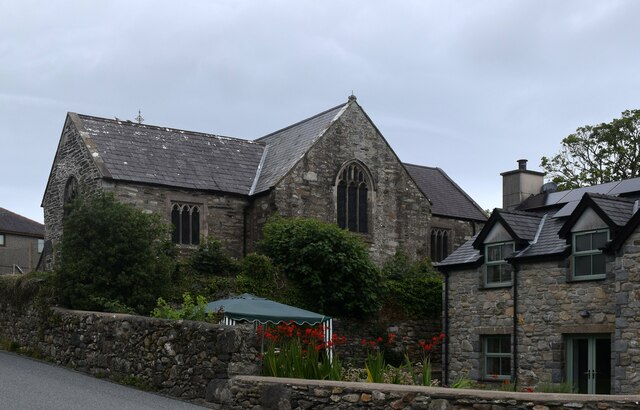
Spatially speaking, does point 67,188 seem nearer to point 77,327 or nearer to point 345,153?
point 345,153

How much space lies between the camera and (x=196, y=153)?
3656cm

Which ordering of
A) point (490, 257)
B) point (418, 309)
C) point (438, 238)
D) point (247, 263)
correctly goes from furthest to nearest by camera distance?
point (438, 238)
point (418, 309)
point (247, 263)
point (490, 257)

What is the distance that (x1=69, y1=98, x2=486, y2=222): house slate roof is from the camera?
1335 inches

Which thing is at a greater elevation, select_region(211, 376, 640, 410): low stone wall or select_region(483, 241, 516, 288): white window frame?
select_region(483, 241, 516, 288): white window frame

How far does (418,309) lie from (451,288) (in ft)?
14.2

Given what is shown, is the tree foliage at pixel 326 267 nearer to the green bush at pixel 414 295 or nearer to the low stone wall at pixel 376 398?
the green bush at pixel 414 295

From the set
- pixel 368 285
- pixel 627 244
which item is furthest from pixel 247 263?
pixel 627 244

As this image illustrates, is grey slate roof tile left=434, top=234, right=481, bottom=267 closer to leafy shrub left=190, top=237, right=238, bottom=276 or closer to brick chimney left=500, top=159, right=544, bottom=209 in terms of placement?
brick chimney left=500, top=159, right=544, bottom=209

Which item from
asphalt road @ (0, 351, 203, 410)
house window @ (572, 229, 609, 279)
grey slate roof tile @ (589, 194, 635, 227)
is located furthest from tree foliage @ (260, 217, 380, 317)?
asphalt road @ (0, 351, 203, 410)

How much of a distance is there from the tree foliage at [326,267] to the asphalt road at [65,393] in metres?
12.0

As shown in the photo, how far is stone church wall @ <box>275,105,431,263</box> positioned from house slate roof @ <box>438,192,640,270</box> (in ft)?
26.1

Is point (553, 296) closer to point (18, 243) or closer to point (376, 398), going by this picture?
point (376, 398)

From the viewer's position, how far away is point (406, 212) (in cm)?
3759

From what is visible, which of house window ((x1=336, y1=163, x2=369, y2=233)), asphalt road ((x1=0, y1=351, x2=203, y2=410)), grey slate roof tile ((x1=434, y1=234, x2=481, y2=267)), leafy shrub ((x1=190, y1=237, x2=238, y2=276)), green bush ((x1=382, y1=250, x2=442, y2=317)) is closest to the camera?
asphalt road ((x1=0, y1=351, x2=203, y2=410))
